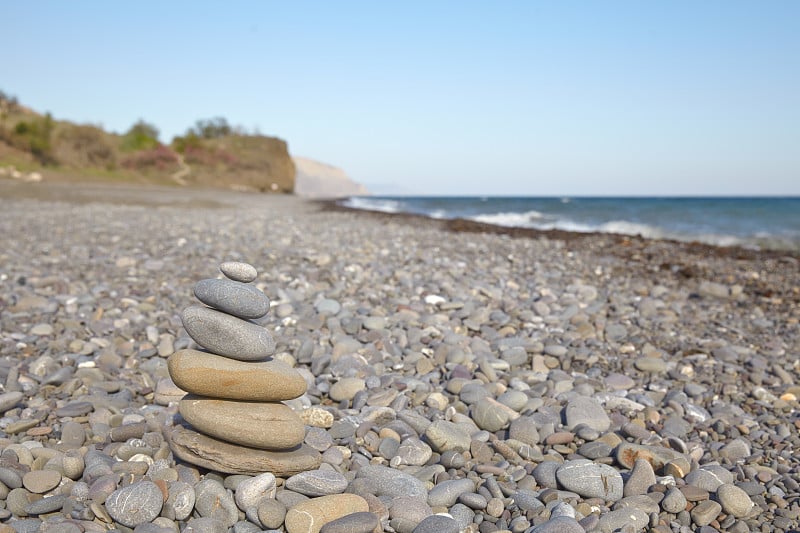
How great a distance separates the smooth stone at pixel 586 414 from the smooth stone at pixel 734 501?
0.96 meters

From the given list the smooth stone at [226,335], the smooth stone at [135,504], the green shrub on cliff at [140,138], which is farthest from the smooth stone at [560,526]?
the green shrub on cliff at [140,138]

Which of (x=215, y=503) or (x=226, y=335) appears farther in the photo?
(x=226, y=335)

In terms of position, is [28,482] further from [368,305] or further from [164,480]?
[368,305]

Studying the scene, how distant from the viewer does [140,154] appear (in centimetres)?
5112

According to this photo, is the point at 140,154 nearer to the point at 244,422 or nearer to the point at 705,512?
the point at 244,422

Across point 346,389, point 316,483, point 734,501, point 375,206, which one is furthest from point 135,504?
point 375,206

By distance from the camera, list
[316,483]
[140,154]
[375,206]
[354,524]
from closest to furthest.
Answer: [354,524]
[316,483]
[375,206]
[140,154]

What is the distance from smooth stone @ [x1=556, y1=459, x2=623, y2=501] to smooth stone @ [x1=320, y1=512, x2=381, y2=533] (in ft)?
3.83

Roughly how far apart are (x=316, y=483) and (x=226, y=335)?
933 millimetres

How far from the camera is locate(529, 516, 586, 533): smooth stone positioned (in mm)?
2707

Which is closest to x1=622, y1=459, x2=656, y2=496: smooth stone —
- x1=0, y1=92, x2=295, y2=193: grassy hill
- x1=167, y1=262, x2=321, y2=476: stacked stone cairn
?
x1=167, y1=262, x2=321, y2=476: stacked stone cairn

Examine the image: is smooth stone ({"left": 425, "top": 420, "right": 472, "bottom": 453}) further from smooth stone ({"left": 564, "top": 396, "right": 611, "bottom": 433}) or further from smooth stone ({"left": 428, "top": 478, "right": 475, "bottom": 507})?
smooth stone ({"left": 564, "top": 396, "right": 611, "bottom": 433})

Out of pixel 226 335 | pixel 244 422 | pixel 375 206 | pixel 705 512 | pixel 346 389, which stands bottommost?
pixel 705 512

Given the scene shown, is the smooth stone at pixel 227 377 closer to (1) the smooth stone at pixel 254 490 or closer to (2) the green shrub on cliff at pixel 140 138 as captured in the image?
(1) the smooth stone at pixel 254 490
